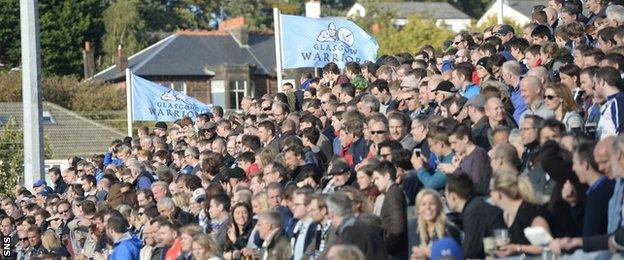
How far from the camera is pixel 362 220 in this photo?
11.8 meters

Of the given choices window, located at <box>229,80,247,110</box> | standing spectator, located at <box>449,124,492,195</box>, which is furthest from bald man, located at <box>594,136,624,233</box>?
window, located at <box>229,80,247,110</box>

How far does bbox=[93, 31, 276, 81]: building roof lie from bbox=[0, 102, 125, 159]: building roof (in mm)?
16700

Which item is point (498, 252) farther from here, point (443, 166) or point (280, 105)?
point (280, 105)

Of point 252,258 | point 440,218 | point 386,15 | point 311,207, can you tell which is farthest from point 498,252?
point 386,15

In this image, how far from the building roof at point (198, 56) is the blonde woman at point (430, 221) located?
60824 millimetres

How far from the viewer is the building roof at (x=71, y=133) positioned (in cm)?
4941

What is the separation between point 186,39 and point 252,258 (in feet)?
205

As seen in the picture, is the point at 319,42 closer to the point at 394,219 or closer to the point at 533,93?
the point at 533,93

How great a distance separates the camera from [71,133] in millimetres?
52594

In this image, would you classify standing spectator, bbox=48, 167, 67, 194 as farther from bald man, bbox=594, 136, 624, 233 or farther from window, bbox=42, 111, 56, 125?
window, bbox=42, 111, 56, 125

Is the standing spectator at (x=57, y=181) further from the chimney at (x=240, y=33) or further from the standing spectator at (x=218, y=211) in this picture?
the chimney at (x=240, y=33)

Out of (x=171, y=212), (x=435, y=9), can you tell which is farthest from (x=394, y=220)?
(x=435, y=9)

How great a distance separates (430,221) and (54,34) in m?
68.2

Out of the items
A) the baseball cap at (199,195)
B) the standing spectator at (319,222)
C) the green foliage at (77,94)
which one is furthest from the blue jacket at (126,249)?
the green foliage at (77,94)
